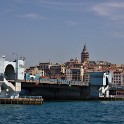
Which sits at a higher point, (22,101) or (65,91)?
(65,91)

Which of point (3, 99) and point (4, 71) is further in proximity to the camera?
point (4, 71)

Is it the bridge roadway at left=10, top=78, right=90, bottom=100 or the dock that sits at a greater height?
the bridge roadway at left=10, top=78, right=90, bottom=100

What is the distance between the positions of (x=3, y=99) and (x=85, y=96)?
65003 mm

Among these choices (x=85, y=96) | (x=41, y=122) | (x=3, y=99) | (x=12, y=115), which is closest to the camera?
(x=41, y=122)

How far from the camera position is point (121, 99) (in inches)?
7254

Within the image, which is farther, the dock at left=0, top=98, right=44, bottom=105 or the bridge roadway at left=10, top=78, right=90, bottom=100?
the bridge roadway at left=10, top=78, right=90, bottom=100

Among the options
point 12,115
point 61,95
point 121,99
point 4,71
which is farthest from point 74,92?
point 12,115

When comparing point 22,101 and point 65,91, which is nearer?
point 22,101

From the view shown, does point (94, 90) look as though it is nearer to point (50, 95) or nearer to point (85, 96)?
point (85, 96)

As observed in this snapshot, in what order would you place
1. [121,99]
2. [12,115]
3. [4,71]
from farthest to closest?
[121,99] → [4,71] → [12,115]

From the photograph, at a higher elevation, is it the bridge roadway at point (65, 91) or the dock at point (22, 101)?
the bridge roadway at point (65, 91)

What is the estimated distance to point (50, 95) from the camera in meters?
176

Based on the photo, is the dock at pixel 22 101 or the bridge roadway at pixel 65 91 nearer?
the dock at pixel 22 101

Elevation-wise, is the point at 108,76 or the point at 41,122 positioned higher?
the point at 108,76
